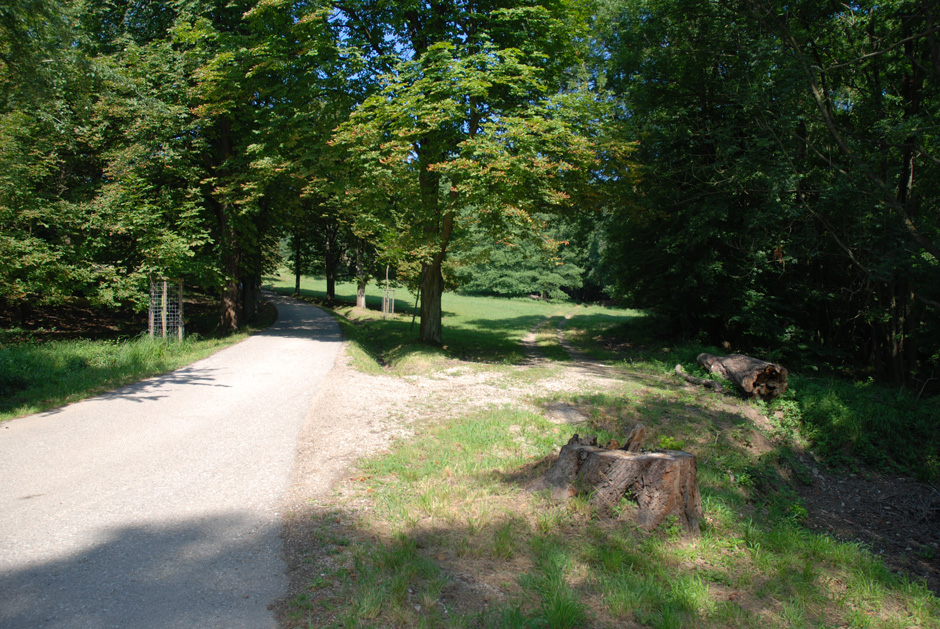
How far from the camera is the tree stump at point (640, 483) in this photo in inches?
185

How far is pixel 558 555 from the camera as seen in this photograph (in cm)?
395

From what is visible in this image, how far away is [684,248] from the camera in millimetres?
16938

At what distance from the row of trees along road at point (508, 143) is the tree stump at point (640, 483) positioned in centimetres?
753

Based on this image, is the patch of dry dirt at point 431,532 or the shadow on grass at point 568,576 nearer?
the shadow on grass at point 568,576

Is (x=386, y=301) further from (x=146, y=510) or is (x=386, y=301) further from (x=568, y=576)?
(x=568, y=576)

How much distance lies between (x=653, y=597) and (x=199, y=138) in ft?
60.9

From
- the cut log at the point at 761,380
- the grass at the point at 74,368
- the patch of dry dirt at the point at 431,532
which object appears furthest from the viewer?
the cut log at the point at 761,380

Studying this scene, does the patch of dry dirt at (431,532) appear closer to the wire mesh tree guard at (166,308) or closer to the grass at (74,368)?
the grass at (74,368)

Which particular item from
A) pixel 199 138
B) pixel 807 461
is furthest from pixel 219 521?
pixel 199 138

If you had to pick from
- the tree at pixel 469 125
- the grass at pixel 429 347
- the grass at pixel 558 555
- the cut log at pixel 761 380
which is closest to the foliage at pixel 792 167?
the cut log at pixel 761 380

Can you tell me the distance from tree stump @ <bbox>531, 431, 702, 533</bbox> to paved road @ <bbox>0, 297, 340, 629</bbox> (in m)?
2.91

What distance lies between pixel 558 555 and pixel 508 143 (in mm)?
9971

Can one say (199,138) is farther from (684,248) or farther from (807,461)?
(807,461)

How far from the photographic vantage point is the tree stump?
4691mm
